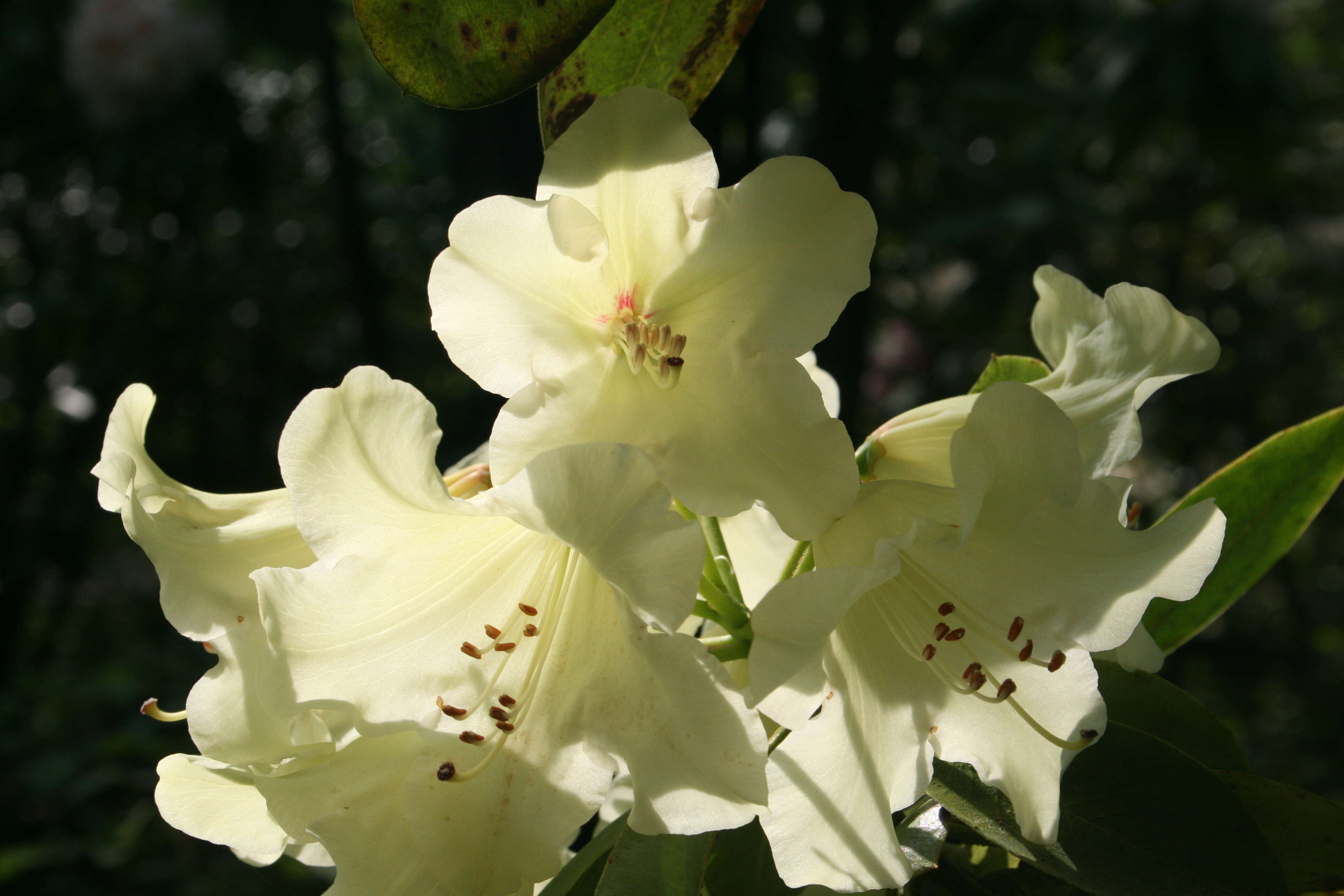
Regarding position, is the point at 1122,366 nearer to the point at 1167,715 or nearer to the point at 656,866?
the point at 1167,715

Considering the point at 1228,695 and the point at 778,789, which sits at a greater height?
the point at 778,789

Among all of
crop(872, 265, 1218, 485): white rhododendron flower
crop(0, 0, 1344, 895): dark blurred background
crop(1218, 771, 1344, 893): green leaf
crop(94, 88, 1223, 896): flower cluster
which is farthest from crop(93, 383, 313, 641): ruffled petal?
crop(0, 0, 1344, 895): dark blurred background

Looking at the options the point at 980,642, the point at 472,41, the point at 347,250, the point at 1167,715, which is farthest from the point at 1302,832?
the point at 347,250

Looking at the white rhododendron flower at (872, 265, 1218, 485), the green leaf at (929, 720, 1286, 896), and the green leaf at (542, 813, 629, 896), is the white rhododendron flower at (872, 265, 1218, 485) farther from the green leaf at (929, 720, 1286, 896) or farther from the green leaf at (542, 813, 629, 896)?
the green leaf at (542, 813, 629, 896)

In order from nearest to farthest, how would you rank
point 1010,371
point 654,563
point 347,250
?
1. point 654,563
2. point 1010,371
3. point 347,250

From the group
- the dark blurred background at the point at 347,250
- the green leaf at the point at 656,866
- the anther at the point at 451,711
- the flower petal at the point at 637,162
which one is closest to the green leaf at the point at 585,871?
the green leaf at the point at 656,866

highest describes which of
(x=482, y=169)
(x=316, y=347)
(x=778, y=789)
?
(x=778, y=789)

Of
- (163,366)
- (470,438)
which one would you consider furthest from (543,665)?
(163,366)

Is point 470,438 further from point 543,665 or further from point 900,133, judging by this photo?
point 543,665
